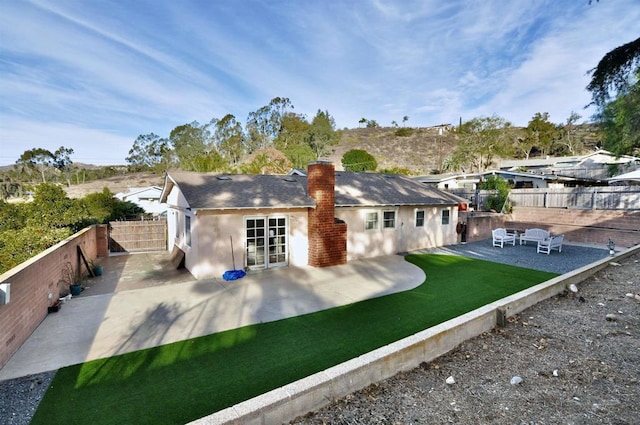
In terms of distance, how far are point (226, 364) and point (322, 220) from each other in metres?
6.67

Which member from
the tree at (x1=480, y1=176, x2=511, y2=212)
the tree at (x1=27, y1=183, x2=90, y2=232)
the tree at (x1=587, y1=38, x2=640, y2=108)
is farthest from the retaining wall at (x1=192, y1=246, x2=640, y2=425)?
the tree at (x1=480, y1=176, x2=511, y2=212)

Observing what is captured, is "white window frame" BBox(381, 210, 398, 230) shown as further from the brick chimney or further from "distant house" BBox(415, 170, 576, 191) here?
"distant house" BBox(415, 170, 576, 191)

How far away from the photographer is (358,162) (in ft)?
152

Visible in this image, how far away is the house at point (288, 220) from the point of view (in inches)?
374

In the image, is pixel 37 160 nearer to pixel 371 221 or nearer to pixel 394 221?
pixel 371 221

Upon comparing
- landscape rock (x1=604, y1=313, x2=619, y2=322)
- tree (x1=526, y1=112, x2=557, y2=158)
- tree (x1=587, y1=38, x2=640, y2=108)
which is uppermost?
tree (x1=526, y1=112, x2=557, y2=158)

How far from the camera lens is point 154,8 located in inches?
525

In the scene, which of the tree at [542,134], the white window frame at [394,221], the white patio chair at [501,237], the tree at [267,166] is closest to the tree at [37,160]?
the tree at [267,166]

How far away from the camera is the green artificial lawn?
3.72m

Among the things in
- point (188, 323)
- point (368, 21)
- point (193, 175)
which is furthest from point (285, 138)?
point (188, 323)

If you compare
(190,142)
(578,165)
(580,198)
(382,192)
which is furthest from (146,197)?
(578,165)

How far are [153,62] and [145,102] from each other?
11282mm

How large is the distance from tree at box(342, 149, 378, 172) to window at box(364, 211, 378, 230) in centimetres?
3226

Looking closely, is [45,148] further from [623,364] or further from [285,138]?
[623,364]
